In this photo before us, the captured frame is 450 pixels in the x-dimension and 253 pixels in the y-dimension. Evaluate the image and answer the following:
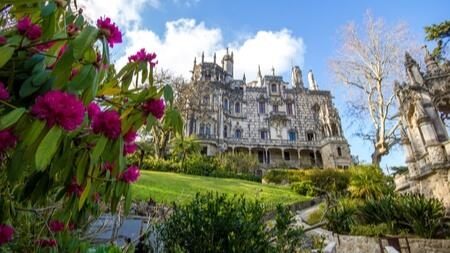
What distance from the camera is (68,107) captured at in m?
1.06

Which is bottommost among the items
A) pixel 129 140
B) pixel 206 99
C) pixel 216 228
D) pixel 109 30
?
pixel 216 228

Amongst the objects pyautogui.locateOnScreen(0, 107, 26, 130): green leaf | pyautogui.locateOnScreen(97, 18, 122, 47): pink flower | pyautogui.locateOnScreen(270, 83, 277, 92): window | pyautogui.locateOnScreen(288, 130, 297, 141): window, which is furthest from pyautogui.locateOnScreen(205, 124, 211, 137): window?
pyautogui.locateOnScreen(0, 107, 26, 130): green leaf

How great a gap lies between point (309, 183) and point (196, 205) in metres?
19.4

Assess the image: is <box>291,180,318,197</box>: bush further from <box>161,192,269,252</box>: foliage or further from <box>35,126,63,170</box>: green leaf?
<box>35,126,63,170</box>: green leaf

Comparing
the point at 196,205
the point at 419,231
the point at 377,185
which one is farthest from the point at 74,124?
the point at 377,185

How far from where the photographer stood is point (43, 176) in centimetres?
154

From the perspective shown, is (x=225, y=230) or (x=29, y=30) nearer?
(x=29, y=30)

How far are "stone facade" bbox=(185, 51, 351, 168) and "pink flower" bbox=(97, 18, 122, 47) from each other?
35.8 m

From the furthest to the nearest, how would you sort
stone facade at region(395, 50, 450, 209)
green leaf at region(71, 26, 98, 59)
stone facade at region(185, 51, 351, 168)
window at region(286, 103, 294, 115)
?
window at region(286, 103, 294, 115), stone facade at region(185, 51, 351, 168), stone facade at region(395, 50, 450, 209), green leaf at region(71, 26, 98, 59)

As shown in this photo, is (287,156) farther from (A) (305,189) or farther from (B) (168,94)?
(B) (168,94)

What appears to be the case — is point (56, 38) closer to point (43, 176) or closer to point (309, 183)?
point (43, 176)

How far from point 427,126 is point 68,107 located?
15.3 m

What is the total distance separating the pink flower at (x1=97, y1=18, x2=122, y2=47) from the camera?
137cm

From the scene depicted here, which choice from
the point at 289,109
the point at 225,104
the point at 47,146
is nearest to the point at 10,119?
the point at 47,146
